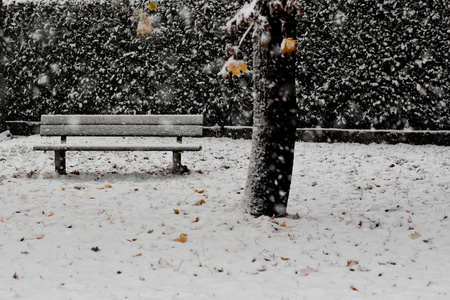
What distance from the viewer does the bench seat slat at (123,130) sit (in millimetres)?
6441

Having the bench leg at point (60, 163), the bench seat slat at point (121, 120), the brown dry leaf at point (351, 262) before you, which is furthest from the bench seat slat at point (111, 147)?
the brown dry leaf at point (351, 262)

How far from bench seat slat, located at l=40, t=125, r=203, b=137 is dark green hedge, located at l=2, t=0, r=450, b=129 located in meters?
3.23

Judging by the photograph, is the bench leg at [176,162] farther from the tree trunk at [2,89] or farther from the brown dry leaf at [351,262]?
the tree trunk at [2,89]

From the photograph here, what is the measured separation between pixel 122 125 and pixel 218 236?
3.09 m

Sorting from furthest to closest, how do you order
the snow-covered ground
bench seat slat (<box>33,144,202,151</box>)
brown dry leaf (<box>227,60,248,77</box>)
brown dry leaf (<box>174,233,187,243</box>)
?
1. bench seat slat (<box>33,144,202,151</box>)
2. brown dry leaf (<box>174,233,187,243</box>)
3. brown dry leaf (<box>227,60,248,77</box>)
4. the snow-covered ground

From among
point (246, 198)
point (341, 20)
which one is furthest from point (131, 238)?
point (341, 20)

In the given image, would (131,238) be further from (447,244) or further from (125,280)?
(447,244)

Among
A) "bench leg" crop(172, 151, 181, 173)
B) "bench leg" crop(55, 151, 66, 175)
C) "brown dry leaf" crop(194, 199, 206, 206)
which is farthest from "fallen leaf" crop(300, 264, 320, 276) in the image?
"bench leg" crop(55, 151, 66, 175)

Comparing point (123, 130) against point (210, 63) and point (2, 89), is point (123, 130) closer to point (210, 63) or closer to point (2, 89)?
point (210, 63)

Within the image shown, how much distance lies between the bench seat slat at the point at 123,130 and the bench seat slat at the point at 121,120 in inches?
1.6

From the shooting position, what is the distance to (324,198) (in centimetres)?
502

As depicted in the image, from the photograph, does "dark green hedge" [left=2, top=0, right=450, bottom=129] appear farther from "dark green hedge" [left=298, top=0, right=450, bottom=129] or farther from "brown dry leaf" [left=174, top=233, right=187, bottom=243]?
"brown dry leaf" [left=174, top=233, right=187, bottom=243]

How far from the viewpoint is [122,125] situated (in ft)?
21.3

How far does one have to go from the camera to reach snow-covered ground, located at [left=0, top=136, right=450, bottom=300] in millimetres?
2979
